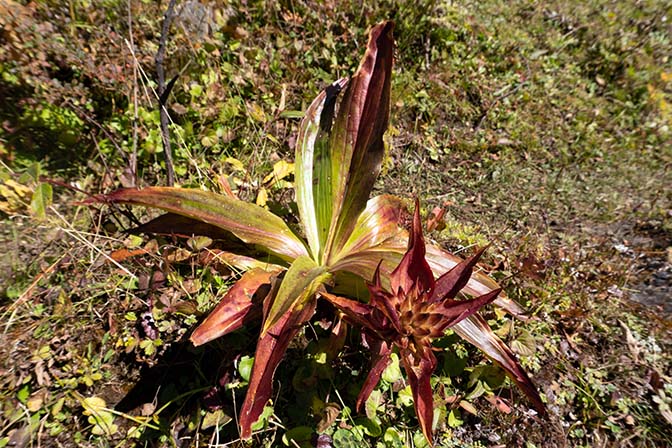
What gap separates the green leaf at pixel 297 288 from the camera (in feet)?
4.27

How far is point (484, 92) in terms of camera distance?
3535 mm

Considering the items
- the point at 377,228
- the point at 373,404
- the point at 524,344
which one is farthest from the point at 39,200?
the point at 524,344

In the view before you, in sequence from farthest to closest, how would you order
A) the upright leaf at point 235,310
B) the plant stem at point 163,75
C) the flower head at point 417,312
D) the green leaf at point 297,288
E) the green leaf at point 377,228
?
the green leaf at point 377,228 → the plant stem at point 163,75 → the upright leaf at point 235,310 → the green leaf at point 297,288 → the flower head at point 417,312

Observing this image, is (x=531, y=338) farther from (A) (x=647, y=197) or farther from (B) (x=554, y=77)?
(B) (x=554, y=77)

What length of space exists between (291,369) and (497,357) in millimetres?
888

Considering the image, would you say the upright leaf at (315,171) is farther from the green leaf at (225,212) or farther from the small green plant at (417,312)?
the small green plant at (417,312)

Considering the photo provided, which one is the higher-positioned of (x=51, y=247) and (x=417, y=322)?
(x=417, y=322)

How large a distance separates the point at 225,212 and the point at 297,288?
19.7 inches

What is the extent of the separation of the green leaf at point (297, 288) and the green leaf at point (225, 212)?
183mm

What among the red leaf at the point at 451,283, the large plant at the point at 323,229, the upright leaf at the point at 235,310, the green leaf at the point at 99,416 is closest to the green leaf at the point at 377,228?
the large plant at the point at 323,229

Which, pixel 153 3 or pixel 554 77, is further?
pixel 554 77

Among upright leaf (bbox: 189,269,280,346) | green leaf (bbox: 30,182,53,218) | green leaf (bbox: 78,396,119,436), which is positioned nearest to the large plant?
upright leaf (bbox: 189,269,280,346)

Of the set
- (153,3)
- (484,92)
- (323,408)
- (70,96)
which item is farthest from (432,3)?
(323,408)

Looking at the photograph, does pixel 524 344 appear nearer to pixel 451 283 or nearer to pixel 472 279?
pixel 472 279
